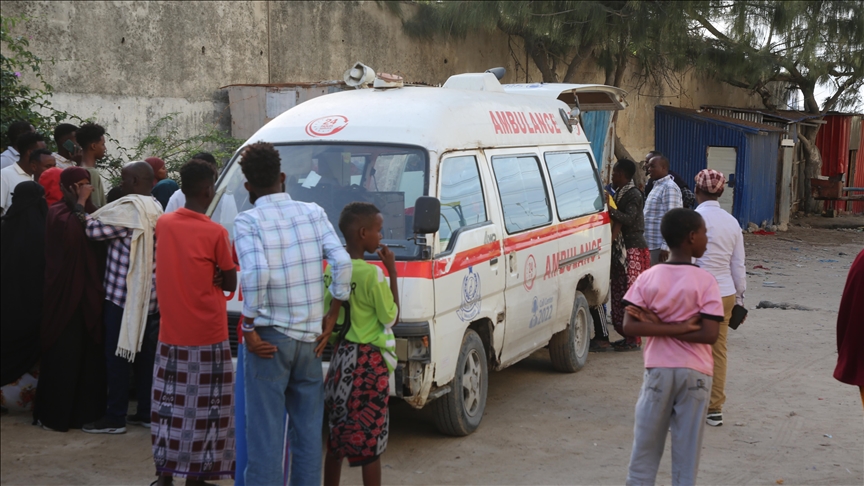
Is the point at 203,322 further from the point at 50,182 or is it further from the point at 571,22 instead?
the point at 571,22

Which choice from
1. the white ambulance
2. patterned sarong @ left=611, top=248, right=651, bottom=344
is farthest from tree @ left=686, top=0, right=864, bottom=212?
the white ambulance

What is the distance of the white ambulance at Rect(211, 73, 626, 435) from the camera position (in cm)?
522

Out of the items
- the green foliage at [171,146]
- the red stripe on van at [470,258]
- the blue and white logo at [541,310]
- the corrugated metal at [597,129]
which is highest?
the corrugated metal at [597,129]

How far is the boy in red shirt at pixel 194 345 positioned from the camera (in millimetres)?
4332

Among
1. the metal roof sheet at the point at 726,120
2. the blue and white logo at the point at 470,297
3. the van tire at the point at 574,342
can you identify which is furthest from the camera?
the metal roof sheet at the point at 726,120

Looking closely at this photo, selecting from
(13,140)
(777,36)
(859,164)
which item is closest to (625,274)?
(13,140)

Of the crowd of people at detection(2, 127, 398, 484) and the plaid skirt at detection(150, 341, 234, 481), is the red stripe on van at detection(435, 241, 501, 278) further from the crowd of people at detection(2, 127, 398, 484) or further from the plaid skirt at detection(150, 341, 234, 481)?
the plaid skirt at detection(150, 341, 234, 481)

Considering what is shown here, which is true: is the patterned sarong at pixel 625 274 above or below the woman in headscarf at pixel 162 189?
below

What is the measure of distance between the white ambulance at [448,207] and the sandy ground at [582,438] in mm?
371

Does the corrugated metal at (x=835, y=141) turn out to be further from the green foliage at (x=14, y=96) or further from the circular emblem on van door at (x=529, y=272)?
the green foliage at (x=14, y=96)

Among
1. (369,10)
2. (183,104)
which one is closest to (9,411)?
(183,104)

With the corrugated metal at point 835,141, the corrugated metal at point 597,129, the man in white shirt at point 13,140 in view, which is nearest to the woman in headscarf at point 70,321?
the man in white shirt at point 13,140

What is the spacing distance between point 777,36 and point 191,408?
53.5 feet

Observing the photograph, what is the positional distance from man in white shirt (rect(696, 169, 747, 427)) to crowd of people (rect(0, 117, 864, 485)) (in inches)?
50.0
